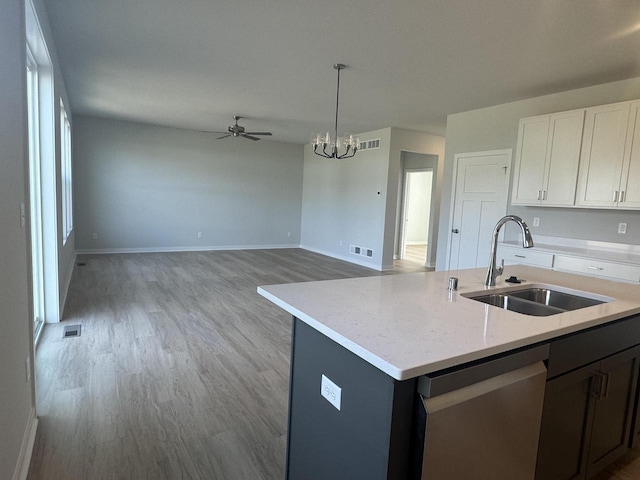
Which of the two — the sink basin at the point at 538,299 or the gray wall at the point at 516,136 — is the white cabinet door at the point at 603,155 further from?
the sink basin at the point at 538,299

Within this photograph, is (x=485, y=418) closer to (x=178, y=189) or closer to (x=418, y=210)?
(x=178, y=189)

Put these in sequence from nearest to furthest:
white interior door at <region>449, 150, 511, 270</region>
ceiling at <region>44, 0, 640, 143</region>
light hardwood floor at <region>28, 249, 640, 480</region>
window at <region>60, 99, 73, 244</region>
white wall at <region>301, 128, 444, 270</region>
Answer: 1. light hardwood floor at <region>28, 249, 640, 480</region>
2. ceiling at <region>44, 0, 640, 143</region>
3. window at <region>60, 99, 73, 244</region>
4. white interior door at <region>449, 150, 511, 270</region>
5. white wall at <region>301, 128, 444, 270</region>

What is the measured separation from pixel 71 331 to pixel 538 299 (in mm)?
3839

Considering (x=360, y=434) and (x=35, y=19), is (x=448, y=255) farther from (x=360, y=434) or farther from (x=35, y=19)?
(x=35, y=19)

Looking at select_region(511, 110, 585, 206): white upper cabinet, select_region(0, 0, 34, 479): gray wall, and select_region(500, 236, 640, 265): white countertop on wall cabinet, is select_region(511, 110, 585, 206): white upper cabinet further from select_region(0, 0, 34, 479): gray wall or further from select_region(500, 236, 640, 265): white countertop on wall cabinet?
select_region(0, 0, 34, 479): gray wall

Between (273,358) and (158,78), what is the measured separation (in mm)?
3648

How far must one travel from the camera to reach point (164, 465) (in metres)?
1.87

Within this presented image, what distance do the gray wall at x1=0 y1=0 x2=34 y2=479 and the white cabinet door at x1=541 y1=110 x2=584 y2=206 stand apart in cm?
461

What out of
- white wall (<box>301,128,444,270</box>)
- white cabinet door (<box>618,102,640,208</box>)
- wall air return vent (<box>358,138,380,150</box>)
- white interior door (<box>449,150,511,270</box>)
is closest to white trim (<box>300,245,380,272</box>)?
white wall (<box>301,128,444,270</box>)

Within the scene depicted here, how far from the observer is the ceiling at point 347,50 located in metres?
2.72

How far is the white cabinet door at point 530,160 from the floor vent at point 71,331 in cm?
489

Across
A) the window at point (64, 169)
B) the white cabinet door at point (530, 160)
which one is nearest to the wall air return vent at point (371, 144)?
the white cabinet door at point (530, 160)

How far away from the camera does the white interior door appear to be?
198 inches

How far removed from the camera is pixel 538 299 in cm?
216
